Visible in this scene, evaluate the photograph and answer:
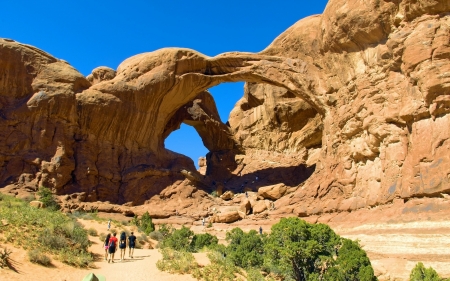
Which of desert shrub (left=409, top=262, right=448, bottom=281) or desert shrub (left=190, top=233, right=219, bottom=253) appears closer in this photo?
desert shrub (left=409, top=262, right=448, bottom=281)

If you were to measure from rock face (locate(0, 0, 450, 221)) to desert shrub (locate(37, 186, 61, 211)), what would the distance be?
1.40m

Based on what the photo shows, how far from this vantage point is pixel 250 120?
128ft

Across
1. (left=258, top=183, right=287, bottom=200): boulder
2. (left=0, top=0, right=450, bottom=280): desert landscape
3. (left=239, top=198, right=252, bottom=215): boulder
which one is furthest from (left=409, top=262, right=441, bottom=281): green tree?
(left=239, top=198, right=252, bottom=215): boulder

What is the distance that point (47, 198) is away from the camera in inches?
893

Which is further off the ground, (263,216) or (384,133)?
(384,133)

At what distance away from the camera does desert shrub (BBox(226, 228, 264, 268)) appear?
46.9 ft

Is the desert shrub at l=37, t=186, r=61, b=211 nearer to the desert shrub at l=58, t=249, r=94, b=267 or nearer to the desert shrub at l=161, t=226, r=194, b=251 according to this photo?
the desert shrub at l=161, t=226, r=194, b=251

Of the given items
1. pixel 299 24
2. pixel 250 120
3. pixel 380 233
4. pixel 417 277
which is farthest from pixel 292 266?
pixel 250 120

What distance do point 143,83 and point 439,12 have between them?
2003 cm

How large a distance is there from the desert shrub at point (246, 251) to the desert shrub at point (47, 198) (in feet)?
39.1

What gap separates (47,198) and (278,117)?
22.0 metres

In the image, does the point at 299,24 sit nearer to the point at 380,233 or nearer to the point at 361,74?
the point at 361,74

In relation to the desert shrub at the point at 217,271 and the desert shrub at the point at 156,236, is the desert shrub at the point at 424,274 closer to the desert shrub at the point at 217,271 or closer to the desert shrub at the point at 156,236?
the desert shrub at the point at 217,271

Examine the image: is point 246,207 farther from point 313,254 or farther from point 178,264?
point 178,264
